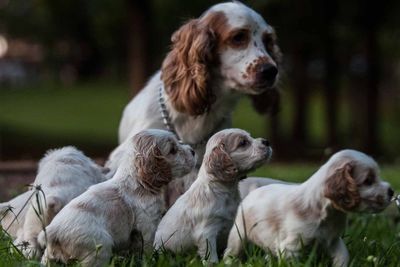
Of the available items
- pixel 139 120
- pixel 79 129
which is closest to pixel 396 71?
pixel 79 129

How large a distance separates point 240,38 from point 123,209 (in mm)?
2476

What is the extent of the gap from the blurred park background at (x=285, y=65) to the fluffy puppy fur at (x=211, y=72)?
4.82m

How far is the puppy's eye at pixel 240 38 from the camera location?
7034 mm

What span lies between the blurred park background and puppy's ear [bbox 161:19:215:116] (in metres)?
4.86

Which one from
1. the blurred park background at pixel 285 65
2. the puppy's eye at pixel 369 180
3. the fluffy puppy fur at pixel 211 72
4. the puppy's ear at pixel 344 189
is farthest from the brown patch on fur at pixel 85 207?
the blurred park background at pixel 285 65

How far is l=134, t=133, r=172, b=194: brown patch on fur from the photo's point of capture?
Answer: 5.12 meters

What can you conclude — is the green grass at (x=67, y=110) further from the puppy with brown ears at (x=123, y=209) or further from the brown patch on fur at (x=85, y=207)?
the brown patch on fur at (x=85, y=207)

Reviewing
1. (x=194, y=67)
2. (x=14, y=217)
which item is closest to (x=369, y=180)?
(x=14, y=217)

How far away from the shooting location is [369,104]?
2550 centimetres

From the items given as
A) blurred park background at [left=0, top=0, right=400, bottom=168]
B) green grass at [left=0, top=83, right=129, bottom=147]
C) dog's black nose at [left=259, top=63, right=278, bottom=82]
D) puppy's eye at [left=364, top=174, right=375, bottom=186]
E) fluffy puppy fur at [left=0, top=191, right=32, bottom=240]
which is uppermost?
dog's black nose at [left=259, top=63, right=278, bottom=82]

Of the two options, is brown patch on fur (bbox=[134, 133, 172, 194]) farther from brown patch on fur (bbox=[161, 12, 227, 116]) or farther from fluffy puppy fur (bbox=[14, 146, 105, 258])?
brown patch on fur (bbox=[161, 12, 227, 116])

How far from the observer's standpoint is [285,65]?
40.6 feet

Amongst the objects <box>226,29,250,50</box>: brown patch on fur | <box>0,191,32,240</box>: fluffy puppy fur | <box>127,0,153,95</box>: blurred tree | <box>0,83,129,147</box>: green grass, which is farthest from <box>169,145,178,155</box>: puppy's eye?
<box>0,83,129,147</box>: green grass

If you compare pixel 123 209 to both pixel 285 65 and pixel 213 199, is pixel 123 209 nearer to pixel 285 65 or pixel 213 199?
pixel 213 199
